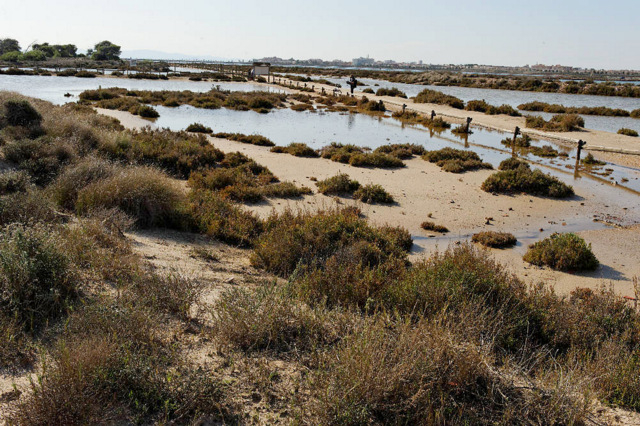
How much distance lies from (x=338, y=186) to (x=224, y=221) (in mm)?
5168

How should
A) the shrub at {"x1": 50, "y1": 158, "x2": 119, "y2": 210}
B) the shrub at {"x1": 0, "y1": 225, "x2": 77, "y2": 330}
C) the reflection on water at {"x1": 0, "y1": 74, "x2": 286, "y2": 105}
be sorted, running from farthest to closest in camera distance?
1. the reflection on water at {"x1": 0, "y1": 74, "x2": 286, "y2": 105}
2. the shrub at {"x1": 50, "y1": 158, "x2": 119, "y2": 210}
3. the shrub at {"x1": 0, "y1": 225, "x2": 77, "y2": 330}

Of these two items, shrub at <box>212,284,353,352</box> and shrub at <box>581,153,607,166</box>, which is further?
shrub at <box>581,153,607,166</box>

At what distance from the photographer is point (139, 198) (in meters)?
8.73

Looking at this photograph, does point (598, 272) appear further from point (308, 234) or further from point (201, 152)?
point (201, 152)

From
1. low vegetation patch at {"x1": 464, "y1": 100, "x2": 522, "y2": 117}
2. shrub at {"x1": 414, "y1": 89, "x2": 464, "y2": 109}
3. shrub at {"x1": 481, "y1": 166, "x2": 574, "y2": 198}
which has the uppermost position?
shrub at {"x1": 414, "y1": 89, "x2": 464, "y2": 109}

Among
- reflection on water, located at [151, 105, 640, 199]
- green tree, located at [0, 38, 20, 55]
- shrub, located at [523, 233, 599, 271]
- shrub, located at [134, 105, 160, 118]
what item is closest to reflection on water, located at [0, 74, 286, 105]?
shrub, located at [134, 105, 160, 118]

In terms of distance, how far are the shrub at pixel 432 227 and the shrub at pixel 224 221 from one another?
445 cm

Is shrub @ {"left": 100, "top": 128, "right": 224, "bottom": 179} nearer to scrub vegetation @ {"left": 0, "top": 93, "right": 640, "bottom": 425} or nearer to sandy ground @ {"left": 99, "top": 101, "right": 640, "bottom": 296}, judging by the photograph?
sandy ground @ {"left": 99, "top": 101, "right": 640, "bottom": 296}

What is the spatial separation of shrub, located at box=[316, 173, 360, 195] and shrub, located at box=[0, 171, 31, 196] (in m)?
8.02

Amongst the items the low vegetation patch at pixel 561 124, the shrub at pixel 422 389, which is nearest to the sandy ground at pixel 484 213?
the shrub at pixel 422 389

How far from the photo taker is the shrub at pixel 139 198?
8.42 metres

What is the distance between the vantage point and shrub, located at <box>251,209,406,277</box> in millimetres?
7457

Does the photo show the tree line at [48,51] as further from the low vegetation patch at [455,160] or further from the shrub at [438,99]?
the low vegetation patch at [455,160]

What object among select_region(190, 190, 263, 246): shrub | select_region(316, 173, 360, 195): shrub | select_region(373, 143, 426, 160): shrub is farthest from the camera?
select_region(373, 143, 426, 160): shrub
